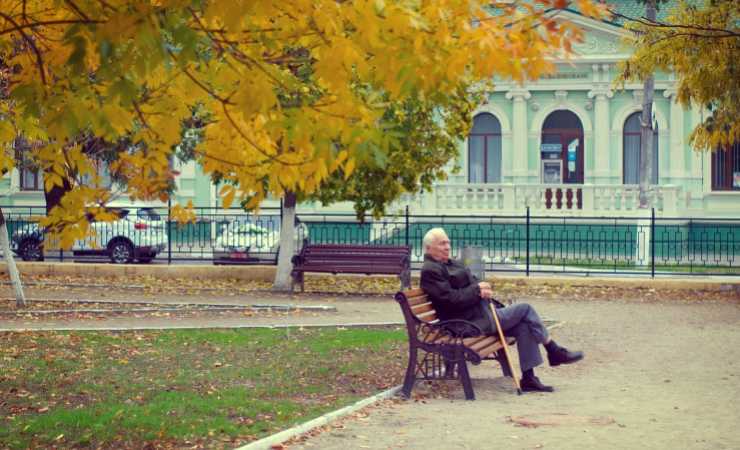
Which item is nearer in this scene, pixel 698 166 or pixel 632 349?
pixel 632 349

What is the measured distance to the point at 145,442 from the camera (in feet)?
27.4

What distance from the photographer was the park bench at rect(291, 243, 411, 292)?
21.1 meters

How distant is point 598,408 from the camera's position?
10.0 metres

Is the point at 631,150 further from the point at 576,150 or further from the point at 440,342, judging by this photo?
the point at 440,342

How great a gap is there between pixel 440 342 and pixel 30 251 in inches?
705

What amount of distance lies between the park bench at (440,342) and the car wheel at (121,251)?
17.1 metres

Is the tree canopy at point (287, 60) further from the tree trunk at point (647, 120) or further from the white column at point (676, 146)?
the white column at point (676, 146)

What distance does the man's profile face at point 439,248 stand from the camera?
1123 cm

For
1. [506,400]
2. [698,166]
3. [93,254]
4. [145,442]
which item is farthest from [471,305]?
[698,166]

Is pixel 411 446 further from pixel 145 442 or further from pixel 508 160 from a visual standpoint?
pixel 508 160

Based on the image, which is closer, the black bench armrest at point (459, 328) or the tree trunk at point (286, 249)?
the black bench armrest at point (459, 328)

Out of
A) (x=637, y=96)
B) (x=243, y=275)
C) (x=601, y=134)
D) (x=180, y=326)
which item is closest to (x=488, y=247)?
(x=243, y=275)

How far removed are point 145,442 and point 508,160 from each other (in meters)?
34.3

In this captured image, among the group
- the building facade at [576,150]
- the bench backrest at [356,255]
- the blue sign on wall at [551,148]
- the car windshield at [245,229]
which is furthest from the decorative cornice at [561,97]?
the bench backrest at [356,255]
